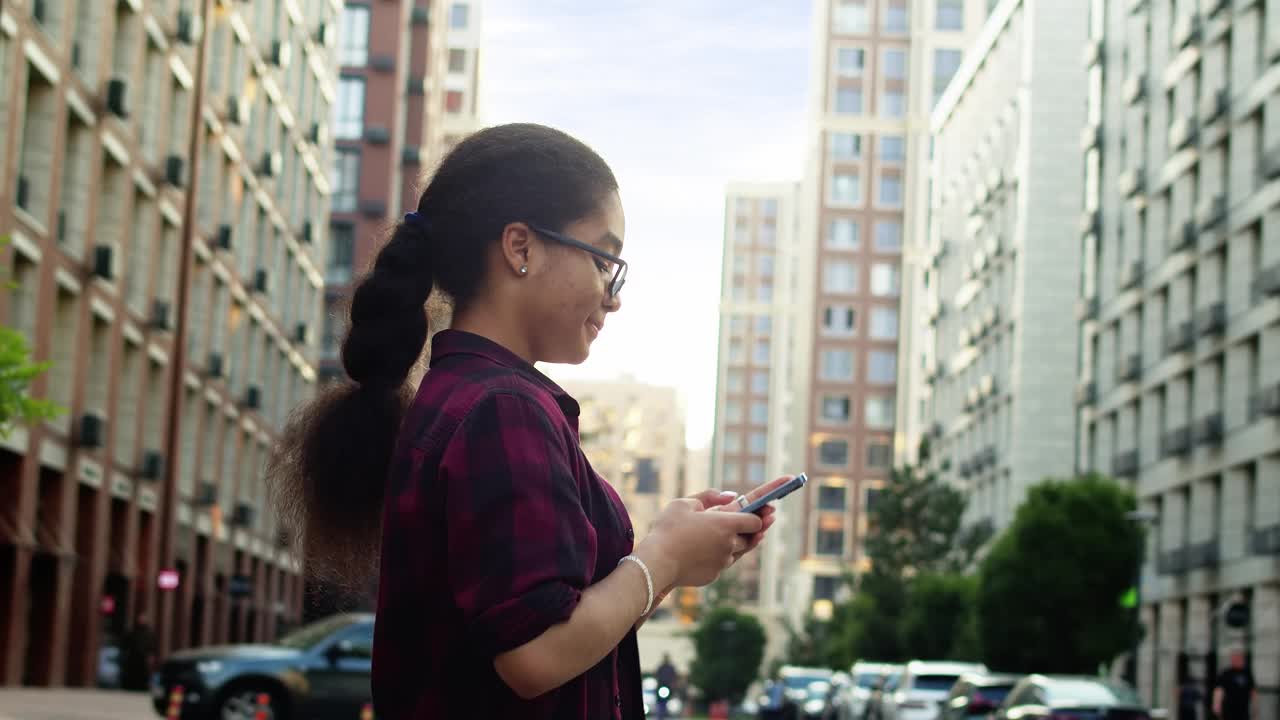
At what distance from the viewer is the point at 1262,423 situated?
155ft

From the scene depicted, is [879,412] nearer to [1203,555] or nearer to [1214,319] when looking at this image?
[1203,555]

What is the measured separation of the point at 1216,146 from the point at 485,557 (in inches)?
2042

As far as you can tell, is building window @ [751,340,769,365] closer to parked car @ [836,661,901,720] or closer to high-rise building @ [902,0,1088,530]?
high-rise building @ [902,0,1088,530]

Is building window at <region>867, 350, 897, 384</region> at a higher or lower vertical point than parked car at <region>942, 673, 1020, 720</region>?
higher

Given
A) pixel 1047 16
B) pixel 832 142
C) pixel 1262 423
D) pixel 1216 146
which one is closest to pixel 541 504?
pixel 1262 423

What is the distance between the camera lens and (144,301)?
140ft

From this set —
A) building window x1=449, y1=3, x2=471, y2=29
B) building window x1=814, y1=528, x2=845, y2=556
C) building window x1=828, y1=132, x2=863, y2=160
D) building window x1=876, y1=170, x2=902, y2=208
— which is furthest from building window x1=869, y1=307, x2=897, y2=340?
building window x1=449, y1=3, x2=471, y2=29

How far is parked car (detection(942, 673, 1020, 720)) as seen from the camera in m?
29.2

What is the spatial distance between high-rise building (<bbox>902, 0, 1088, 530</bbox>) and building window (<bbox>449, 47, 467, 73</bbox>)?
42331mm

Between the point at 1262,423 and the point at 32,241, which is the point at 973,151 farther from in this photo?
the point at 32,241

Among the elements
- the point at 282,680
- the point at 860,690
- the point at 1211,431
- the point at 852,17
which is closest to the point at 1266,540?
the point at 1211,431

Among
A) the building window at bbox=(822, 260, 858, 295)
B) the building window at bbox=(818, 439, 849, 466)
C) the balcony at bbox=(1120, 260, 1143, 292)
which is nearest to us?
the balcony at bbox=(1120, 260, 1143, 292)

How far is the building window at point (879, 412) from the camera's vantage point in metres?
132

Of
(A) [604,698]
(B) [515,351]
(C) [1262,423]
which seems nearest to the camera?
(A) [604,698]
